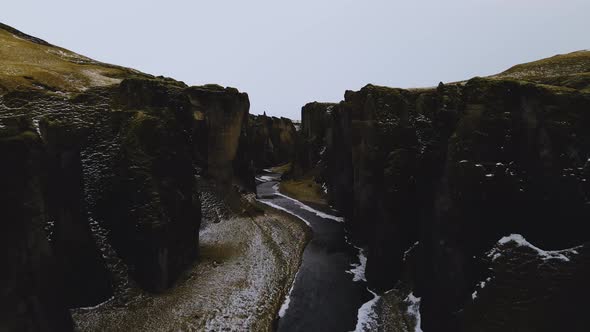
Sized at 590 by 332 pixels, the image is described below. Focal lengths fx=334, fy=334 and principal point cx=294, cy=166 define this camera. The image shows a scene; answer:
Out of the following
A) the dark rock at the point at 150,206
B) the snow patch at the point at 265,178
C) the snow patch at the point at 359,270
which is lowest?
the snow patch at the point at 359,270

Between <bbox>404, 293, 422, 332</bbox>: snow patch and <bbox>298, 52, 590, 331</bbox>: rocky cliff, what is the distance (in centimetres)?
47

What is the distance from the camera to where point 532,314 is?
14.8m

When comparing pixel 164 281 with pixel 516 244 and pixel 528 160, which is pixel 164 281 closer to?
pixel 516 244

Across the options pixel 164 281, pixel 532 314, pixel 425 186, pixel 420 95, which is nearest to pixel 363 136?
pixel 420 95

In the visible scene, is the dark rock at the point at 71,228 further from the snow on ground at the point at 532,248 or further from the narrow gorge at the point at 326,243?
the snow on ground at the point at 532,248

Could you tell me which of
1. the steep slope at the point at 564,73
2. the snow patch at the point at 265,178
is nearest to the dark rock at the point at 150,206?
the steep slope at the point at 564,73

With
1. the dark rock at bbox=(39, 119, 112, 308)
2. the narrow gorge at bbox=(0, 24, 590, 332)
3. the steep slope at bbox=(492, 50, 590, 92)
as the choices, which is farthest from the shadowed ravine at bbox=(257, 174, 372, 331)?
the steep slope at bbox=(492, 50, 590, 92)

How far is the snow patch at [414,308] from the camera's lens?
1919 cm

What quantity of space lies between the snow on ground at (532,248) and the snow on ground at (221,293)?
43.8 feet

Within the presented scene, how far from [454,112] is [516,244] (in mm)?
8189

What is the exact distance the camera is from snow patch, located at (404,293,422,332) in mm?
19188

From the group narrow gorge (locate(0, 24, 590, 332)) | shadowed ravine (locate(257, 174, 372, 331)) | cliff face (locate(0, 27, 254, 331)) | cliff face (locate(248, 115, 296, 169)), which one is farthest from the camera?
cliff face (locate(248, 115, 296, 169))

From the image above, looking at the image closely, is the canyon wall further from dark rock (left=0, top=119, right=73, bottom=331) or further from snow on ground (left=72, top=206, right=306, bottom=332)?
snow on ground (left=72, top=206, right=306, bottom=332)

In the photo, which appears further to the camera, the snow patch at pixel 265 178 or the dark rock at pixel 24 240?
the snow patch at pixel 265 178
